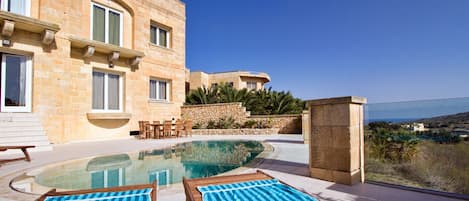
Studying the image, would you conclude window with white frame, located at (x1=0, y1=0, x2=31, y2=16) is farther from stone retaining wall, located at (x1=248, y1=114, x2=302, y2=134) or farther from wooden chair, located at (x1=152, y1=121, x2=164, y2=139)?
stone retaining wall, located at (x1=248, y1=114, x2=302, y2=134)

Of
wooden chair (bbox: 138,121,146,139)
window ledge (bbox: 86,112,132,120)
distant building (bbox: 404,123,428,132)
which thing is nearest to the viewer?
distant building (bbox: 404,123,428,132)

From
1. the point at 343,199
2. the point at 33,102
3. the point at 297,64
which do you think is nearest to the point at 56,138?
the point at 33,102

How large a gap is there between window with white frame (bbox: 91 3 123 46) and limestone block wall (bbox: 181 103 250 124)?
6811mm

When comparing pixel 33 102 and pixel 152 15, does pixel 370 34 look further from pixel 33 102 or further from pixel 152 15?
pixel 33 102

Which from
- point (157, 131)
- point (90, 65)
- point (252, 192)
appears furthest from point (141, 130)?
point (252, 192)

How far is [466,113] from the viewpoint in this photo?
453 cm

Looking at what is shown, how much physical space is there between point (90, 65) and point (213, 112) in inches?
350

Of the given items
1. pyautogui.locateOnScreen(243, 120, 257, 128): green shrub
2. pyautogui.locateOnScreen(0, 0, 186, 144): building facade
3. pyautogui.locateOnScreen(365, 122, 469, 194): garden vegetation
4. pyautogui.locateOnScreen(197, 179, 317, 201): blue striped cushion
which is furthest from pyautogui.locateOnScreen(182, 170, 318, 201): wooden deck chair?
pyautogui.locateOnScreen(243, 120, 257, 128): green shrub

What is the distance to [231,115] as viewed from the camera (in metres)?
18.7

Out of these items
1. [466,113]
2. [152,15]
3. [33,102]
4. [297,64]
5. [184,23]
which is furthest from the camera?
[297,64]

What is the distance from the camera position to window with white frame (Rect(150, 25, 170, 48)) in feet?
57.9

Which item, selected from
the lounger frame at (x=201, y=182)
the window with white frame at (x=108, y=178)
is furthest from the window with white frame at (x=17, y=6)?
the lounger frame at (x=201, y=182)

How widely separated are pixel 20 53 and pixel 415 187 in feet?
46.7

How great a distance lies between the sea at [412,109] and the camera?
4.85m
